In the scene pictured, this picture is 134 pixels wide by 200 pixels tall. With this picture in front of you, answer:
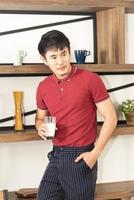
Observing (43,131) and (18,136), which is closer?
(43,131)

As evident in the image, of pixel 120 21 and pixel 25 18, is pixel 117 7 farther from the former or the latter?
pixel 25 18

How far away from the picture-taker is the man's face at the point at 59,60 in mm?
2402

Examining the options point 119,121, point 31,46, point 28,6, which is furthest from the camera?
point 119,121

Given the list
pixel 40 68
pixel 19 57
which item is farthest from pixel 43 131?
pixel 19 57

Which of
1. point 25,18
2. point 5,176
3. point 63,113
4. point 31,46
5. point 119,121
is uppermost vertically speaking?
point 25,18

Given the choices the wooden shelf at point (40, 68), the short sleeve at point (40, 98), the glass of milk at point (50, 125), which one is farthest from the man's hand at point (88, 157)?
the wooden shelf at point (40, 68)

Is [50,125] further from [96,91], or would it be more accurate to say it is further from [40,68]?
[40,68]

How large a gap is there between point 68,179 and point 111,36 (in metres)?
1.32

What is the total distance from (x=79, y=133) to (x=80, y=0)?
44.1 inches

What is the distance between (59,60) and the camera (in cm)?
240

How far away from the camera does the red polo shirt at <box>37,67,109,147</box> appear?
240cm

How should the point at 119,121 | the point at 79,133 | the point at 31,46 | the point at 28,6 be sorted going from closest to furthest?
the point at 79,133
the point at 28,6
the point at 31,46
the point at 119,121

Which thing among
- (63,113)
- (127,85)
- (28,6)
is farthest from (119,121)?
(28,6)

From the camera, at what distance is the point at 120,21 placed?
10.2 ft
